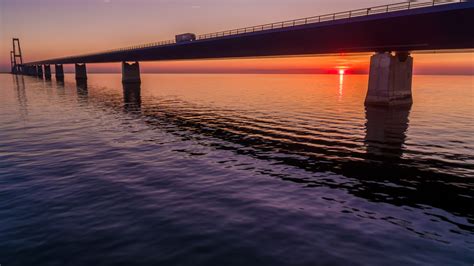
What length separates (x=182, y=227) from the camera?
508 inches

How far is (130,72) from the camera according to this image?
509 feet

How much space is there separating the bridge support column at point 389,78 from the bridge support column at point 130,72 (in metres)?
122

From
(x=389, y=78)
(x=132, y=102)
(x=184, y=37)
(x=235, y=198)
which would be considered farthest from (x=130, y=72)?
(x=235, y=198)

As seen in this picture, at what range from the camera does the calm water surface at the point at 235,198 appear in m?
11.1

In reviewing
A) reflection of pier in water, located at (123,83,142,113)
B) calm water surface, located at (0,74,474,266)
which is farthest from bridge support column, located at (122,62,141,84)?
calm water surface, located at (0,74,474,266)

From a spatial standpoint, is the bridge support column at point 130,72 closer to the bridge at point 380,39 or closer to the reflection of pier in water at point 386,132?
the bridge at point 380,39

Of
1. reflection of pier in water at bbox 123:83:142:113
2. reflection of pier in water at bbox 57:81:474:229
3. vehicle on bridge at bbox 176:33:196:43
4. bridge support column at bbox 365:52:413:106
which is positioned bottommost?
reflection of pier in water at bbox 57:81:474:229

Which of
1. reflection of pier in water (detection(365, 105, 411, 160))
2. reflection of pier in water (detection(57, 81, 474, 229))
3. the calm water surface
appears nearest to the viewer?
the calm water surface

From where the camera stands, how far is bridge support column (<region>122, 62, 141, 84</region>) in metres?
153

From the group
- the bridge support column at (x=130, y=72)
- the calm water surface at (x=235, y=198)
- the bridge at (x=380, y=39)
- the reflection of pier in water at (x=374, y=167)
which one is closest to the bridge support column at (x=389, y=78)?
the bridge at (x=380, y=39)

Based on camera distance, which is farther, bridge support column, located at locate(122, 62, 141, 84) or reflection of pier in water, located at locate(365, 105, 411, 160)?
bridge support column, located at locate(122, 62, 141, 84)

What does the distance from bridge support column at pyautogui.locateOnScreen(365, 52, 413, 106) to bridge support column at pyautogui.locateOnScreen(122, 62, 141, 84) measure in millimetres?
122318

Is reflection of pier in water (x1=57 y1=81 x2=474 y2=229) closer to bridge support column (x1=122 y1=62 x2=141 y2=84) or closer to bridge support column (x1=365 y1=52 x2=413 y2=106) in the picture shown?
bridge support column (x1=365 y1=52 x2=413 y2=106)

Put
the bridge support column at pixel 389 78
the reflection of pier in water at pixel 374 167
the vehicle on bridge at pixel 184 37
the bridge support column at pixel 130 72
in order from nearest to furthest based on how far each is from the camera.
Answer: the reflection of pier in water at pixel 374 167
the bridge support column at pixel 389 78
the vehicle on bridge at pixel 184 37
the bridge support column at pixel 130 72
